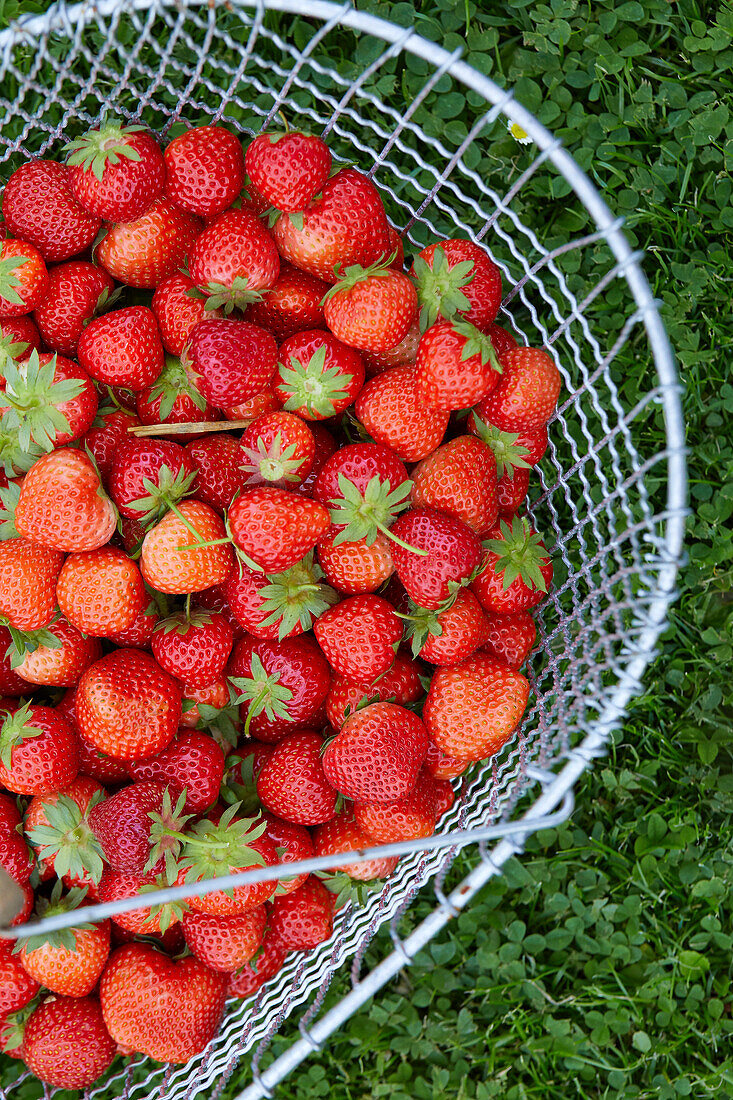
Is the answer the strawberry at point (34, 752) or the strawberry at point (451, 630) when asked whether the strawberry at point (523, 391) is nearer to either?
the strawberry at point (451, 630)

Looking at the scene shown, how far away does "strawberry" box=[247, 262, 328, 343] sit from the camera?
1.25 m

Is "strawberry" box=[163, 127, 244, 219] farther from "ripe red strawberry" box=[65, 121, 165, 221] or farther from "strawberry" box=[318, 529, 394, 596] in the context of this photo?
"strawberry" box=[318, 529, 394, 596]

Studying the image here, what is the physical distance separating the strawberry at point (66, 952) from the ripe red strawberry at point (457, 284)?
2.97 ft

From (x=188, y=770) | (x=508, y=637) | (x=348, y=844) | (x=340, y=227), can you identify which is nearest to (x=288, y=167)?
(x=340, y=227)

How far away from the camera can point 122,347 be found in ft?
3.93

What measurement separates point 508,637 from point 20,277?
805 mm

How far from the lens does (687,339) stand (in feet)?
4.69

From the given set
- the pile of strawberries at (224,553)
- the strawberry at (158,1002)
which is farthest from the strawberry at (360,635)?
the strawberry at (158,1002)

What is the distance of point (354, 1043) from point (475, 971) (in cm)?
22

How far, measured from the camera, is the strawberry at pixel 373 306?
1141 millimetres

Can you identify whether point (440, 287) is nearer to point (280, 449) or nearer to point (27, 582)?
point (280, 449)

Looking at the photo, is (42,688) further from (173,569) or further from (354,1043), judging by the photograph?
(354,1043)

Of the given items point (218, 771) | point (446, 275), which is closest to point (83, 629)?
point (218, 771)

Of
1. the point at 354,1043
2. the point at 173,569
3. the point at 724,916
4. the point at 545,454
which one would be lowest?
the point at 354,1043
